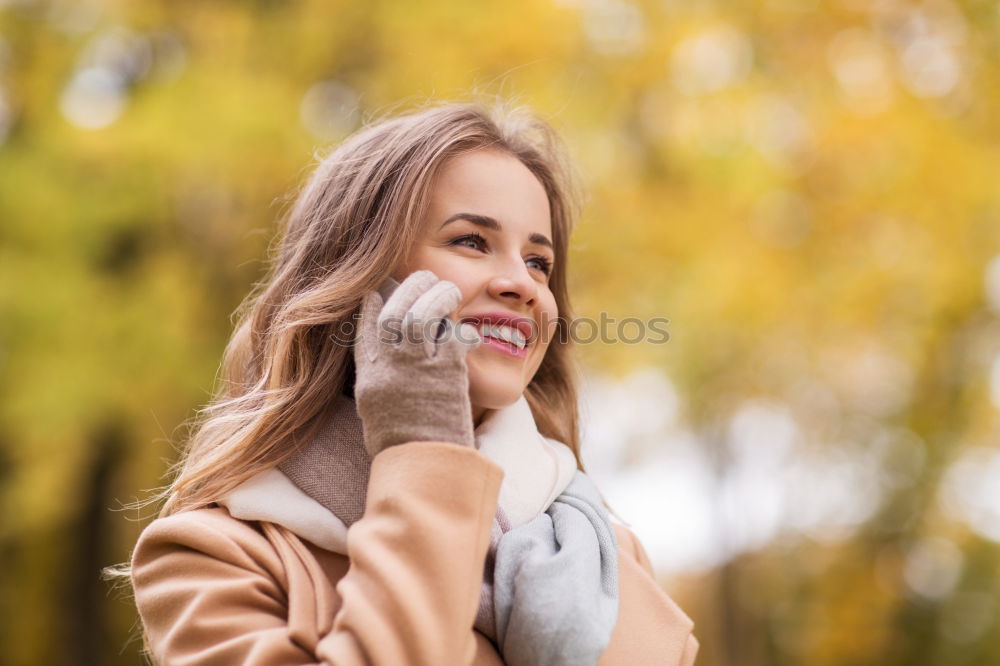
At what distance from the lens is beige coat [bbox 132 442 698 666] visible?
5.67 ft

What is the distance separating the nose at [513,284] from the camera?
2150mm

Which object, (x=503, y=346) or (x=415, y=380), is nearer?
(x=415, y=380)

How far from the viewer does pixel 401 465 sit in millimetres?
1868

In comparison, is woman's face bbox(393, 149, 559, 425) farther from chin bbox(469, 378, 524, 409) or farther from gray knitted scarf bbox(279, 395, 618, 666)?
gray knitted scarf bbox(279, 395, 618, 666)

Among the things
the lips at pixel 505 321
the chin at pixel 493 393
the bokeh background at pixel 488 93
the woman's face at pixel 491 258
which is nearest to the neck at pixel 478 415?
the woman's face at pixel 491 258

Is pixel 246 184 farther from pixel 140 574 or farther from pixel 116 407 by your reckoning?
pixel 140 574

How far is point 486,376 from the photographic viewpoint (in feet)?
7.02

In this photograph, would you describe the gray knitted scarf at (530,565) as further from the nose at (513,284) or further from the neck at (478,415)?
the nose at (513,284)

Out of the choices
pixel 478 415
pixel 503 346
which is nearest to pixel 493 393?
pixel 503 346

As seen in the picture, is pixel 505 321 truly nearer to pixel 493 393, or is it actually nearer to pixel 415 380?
pixel 493 393

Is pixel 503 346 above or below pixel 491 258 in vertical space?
below

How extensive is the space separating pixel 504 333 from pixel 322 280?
436mm

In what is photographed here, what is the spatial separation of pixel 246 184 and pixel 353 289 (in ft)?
12.3

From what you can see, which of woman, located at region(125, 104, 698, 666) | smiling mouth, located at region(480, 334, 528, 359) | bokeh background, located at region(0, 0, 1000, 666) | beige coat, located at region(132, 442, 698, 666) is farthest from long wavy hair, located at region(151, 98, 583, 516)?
bokeh background, located at region(0, 0, 1000, 666)
